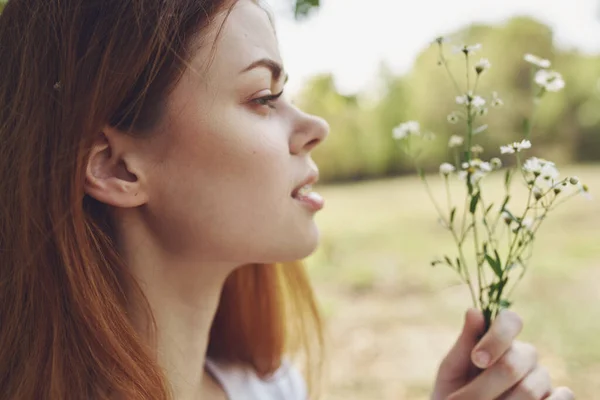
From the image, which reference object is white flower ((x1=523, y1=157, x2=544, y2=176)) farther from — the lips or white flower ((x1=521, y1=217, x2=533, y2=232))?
the lips

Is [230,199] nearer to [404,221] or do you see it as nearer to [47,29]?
[47,29]

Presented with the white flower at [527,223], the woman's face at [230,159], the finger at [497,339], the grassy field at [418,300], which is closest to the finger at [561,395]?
the finger at [497,339]

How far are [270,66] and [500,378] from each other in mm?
705

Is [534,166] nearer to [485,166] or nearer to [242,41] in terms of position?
[485,166]

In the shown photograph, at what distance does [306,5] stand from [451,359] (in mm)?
850

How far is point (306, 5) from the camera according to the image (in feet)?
4.46

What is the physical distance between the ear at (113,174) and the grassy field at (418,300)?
3.96ft

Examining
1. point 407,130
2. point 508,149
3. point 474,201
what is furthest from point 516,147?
point 407,130

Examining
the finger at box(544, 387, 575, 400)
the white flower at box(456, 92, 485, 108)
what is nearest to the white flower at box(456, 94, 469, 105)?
the white flower at box(456, 92, 485, 108)

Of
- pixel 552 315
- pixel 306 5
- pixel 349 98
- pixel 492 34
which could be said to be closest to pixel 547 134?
pixel 492 34

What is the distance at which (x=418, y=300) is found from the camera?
13.8 feet

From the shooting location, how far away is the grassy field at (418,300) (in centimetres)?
304

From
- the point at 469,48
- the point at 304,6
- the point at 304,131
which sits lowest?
the point at 304,131

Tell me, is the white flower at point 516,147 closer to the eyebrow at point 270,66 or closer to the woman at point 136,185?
the woman at point 136,185
